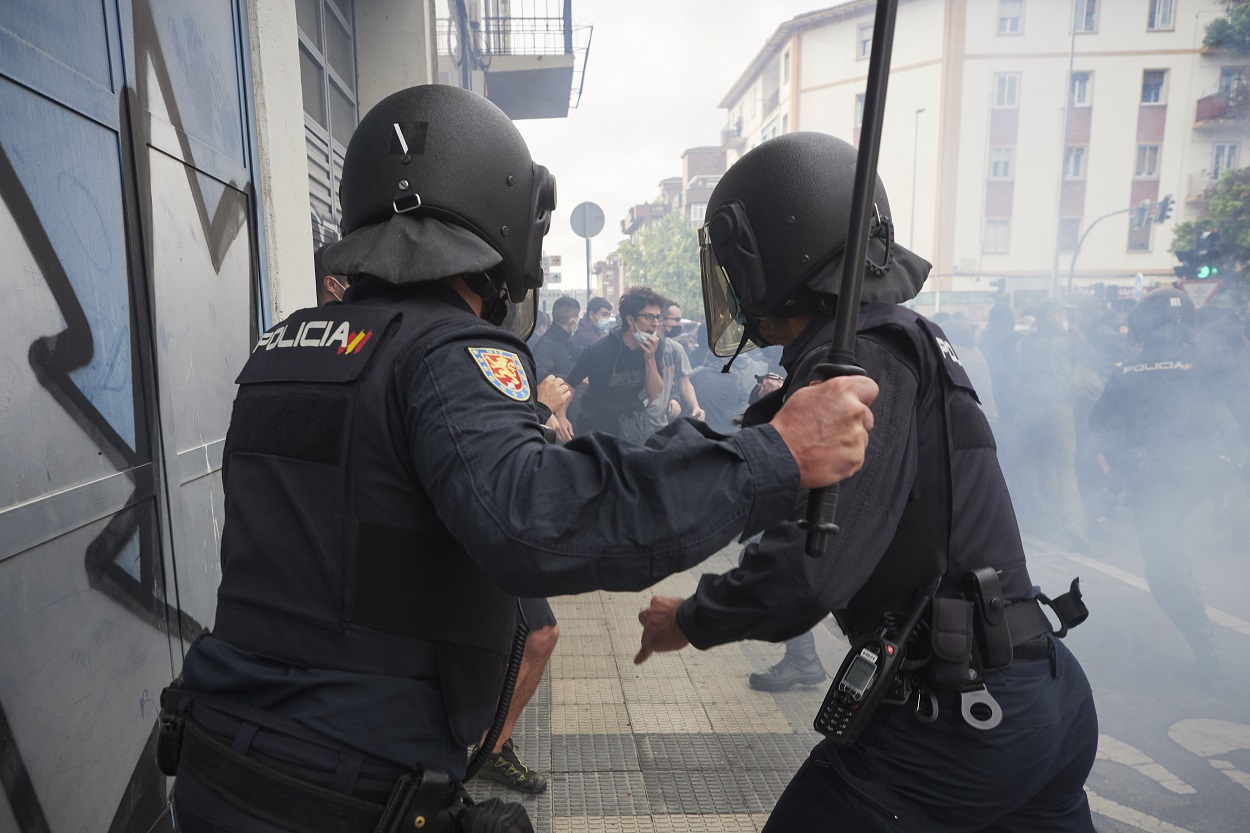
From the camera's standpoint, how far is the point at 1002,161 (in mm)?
19422

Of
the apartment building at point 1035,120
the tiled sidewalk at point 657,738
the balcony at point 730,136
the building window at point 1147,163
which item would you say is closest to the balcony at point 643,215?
the balcony at point 730,136

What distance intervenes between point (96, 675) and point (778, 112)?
3014 centimetres

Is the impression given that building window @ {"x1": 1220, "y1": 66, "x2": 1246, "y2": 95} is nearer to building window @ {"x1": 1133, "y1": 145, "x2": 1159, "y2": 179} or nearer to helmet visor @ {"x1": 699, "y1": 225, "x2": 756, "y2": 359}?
building window @ {"x1": 1133, "y1": 145, "x2": 1159, "y2": 179}

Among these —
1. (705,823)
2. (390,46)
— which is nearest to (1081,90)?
(390,46)

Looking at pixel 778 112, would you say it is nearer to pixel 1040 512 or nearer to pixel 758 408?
pixel 1040 512

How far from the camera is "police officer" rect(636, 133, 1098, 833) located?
1496 mm

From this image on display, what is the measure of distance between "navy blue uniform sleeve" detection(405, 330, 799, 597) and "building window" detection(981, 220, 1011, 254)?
874 inches

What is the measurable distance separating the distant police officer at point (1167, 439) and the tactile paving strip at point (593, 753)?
10.0ft

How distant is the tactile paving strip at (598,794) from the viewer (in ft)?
10.1

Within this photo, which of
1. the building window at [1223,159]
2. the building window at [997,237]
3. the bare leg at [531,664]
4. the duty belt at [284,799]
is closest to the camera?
the duty belt at [284,799]

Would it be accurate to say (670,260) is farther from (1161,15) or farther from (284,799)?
(284,799)

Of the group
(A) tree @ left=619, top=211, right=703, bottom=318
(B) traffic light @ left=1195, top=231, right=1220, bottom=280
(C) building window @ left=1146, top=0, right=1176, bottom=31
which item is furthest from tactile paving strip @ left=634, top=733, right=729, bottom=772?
(A) tree @ left=619, top=211, right=703, bottom=318

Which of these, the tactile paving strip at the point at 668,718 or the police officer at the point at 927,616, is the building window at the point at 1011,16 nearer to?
the tactile paving strip at the point at 668,718

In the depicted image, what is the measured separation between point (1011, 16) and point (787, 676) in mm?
16224
